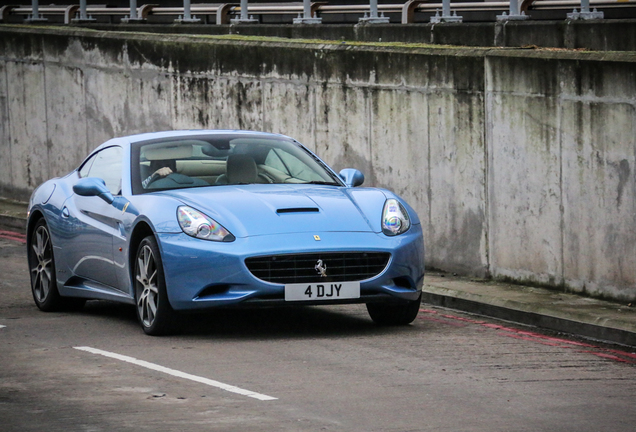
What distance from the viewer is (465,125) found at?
509 inches

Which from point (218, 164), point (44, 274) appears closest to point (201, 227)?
point (218, 164)

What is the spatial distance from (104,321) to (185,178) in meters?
1.34

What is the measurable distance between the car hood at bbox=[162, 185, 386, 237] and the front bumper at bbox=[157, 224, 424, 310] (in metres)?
0.09

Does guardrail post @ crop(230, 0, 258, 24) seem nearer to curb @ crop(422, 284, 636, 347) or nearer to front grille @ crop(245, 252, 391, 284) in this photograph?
curb @ crop(422, 284, 636, 347)

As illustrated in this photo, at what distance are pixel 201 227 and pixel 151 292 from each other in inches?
25.8

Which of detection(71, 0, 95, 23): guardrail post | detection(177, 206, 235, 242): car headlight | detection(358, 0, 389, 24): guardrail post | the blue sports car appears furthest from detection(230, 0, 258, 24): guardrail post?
detection(177, 206, 235, 242): car headlight

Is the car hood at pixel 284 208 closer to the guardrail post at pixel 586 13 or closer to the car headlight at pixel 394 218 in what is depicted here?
the car headlight at pixel 394 218

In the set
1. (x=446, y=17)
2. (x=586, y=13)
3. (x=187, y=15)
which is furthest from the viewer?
(x=187, y=15)

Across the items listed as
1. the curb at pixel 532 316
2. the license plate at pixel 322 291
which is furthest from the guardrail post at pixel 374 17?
the license plate at pixel 322 291

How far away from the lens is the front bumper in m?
9.23

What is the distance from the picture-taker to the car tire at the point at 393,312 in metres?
10.2

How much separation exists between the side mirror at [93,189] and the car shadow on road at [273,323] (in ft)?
3.18

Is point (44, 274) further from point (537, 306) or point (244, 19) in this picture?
point (244, 19)

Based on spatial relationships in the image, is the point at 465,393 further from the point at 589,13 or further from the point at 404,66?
the point at 589,13
